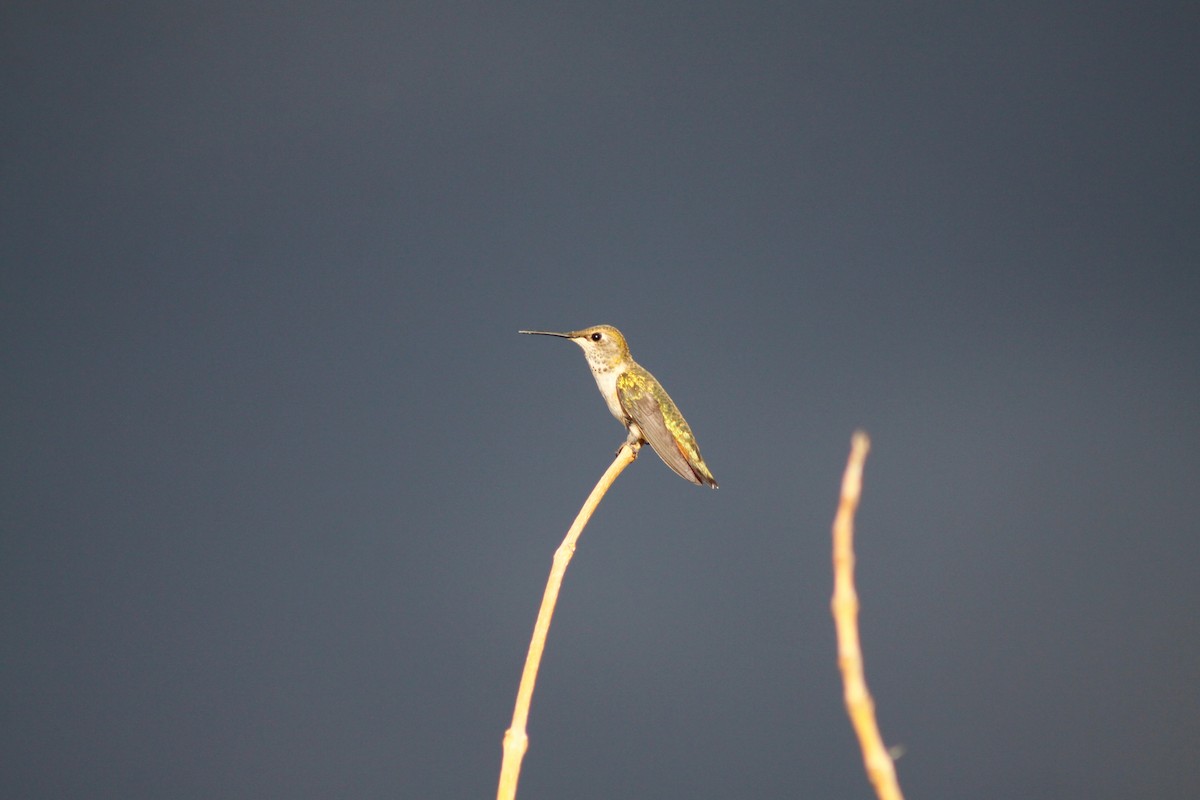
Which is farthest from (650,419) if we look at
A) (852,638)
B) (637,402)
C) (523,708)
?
(852,638)

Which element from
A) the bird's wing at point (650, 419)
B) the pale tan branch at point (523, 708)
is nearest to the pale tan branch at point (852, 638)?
the pale tan branch at point (523, 708)

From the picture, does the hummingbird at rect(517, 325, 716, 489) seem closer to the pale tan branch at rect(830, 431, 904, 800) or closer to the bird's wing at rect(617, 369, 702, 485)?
the bird's wing at rect(617, 369, 702, 485)

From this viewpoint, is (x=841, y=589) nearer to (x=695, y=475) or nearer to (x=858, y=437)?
(x=858, y=437)

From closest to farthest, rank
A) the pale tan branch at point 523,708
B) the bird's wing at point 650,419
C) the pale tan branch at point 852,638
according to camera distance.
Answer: the pale tan branch at point 852,638, the pale tan branch at point 523,708, the bird's wing at point 650,419

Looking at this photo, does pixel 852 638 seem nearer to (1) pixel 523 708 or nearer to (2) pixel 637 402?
(1) pixel 523 708

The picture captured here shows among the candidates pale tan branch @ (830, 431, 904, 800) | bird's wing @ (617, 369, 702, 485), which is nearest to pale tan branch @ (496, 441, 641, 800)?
pale tan branch @ (830, 431, 904, 800)

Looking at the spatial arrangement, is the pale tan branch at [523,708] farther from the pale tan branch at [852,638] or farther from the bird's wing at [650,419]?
the bird's wing at [650,419]

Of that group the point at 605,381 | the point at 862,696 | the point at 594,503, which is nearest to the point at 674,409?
the point at 605,381
